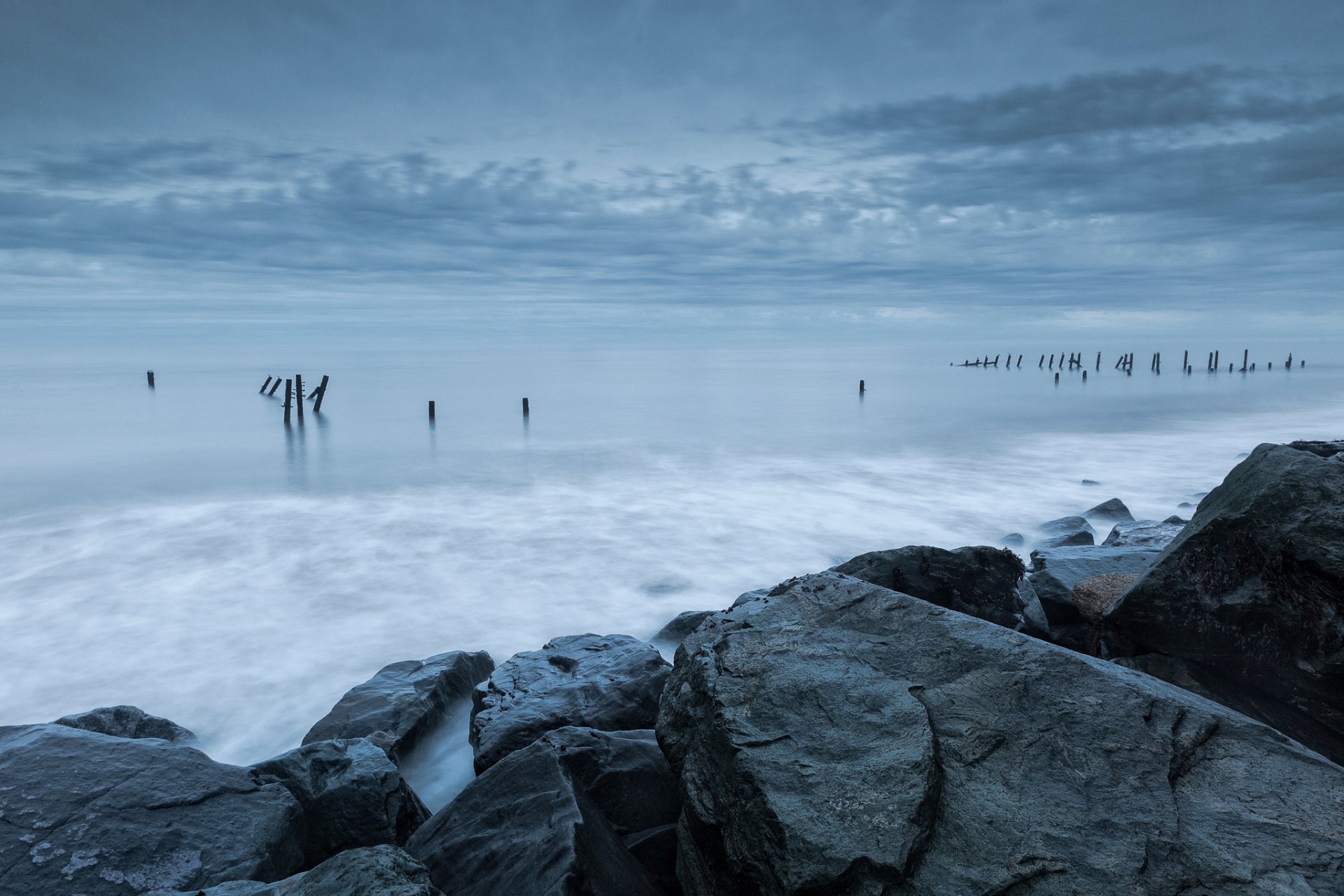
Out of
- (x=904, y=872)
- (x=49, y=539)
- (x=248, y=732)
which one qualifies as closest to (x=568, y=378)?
(x=49, y=539)

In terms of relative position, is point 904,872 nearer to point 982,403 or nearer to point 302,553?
point 302,553

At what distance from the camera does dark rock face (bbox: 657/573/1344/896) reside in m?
2.62

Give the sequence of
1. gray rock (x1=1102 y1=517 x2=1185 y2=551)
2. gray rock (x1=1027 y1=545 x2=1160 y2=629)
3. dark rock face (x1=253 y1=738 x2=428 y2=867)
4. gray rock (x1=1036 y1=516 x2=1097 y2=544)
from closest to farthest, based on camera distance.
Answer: dark rock face (x1=253 y1=738 x2=428 y2=867), gray rock (x1=1027 y1=545 x2=1160 y2=629), gray rock (x1=1102 y1=517 x2=1185 y2=551), gray rock (x1=1036 y1=516 x2=1097 y2=544)

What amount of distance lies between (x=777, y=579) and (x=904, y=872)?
8274 millimetres

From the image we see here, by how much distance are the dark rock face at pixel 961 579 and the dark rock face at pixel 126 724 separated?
219 inches

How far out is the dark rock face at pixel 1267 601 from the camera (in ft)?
13.6

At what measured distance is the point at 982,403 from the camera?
41812mm

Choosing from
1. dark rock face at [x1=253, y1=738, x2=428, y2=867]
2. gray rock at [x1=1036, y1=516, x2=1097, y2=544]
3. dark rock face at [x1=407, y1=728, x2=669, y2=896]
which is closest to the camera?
dark rock face at [x1=407, y1=728, x2=669, y2=896]

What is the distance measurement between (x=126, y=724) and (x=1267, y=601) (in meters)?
7.81

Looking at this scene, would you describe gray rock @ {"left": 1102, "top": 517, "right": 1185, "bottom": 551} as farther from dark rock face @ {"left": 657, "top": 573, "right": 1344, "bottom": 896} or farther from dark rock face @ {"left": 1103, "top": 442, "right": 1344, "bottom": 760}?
dark rock face @ {"left": 657, "top": 573, "right": 1344, "bottom": 896}

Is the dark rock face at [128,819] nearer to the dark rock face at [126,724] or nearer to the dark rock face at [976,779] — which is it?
the dark rock face at [126,724]

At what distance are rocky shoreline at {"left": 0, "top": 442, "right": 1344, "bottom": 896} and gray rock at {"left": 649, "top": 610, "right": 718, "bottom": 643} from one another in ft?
8.68

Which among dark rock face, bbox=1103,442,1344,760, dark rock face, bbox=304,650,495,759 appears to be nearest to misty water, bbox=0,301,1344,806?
dark rock face, bbox=304,650,495,759

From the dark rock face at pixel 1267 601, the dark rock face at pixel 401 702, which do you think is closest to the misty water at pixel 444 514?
the dark rock face at pixel 401 702
